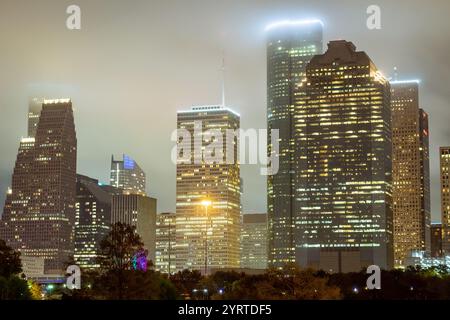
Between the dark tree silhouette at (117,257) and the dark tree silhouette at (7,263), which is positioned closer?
the dark tree silhouette at (117,257)

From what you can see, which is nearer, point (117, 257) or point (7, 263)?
point (117, 257)

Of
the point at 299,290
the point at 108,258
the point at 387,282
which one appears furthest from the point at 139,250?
the point at 387,282

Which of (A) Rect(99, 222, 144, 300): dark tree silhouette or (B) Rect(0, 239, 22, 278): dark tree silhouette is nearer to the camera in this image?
(A) Rect(99, 222, 144, 300): dark tree silhouette

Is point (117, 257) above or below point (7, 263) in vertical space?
above
